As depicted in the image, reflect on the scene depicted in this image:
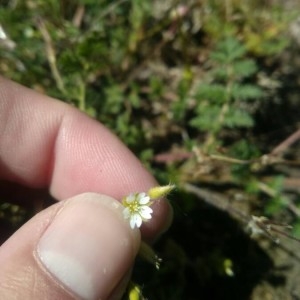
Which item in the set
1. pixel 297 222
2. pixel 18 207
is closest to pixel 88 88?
pixel 18 207

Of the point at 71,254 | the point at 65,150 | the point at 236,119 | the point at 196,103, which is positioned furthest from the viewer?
the point at 196,103

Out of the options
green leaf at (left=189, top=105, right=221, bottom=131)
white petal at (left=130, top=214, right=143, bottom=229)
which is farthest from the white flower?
green leaf at (left=189, top=105, right=221, bottom=131)

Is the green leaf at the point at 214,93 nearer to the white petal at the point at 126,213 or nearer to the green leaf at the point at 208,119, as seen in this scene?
the green leaf at the point at 208,119

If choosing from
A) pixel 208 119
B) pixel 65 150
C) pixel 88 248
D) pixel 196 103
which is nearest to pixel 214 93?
pixel 208 119

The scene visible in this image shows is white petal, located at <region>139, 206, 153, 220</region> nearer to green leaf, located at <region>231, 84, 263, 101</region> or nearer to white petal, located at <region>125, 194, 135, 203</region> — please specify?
white petal, located at <region>125, 194, 135, 203</region>

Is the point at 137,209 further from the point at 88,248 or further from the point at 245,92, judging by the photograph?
the point at 245,92

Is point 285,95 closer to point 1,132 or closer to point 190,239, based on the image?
point 190,239

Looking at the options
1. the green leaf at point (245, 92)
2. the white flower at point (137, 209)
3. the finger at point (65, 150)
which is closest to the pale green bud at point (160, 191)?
the white flower at point (137, 209)
